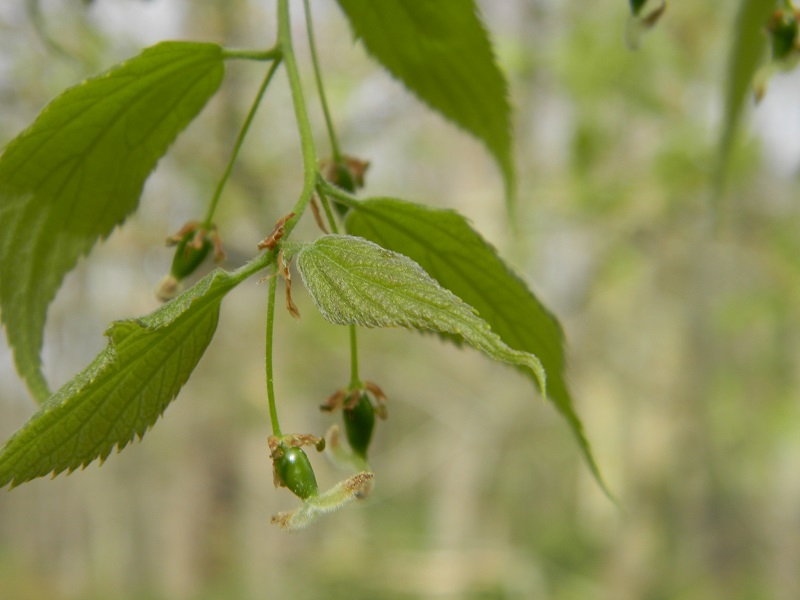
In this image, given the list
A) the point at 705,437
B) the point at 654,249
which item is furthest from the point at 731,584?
the point at 654,249

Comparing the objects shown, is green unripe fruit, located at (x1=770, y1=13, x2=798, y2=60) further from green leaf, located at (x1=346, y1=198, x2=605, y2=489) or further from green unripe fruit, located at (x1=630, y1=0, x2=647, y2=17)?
green leaf, located at (x1=346, y1=198, x2=605, y2=489)

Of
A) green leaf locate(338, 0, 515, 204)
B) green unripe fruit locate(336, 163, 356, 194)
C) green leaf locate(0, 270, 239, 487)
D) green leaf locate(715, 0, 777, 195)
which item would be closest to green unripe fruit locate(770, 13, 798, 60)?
green leaf locate(715, 0, 777, 195)

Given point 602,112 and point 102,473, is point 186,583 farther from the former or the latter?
point 602,112

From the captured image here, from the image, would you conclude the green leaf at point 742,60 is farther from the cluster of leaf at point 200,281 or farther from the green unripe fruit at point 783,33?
the cluster of leaf at point 200,281

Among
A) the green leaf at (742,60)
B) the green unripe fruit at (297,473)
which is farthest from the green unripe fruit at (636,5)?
the green unripe fruit at (297,473)

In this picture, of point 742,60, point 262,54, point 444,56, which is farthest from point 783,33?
point 262,54

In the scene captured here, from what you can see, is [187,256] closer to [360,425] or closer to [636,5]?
[360,425]
